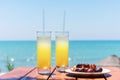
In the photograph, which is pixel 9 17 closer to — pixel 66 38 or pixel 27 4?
pixel 27 4

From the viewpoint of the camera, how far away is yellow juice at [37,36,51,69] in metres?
1.94

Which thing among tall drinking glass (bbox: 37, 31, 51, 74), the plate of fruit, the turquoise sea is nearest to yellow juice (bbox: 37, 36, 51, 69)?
tall drinking glass (bbox: 37, 31, 51, 74)

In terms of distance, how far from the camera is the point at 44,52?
1.96m

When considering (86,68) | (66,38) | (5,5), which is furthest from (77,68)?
(5,5)

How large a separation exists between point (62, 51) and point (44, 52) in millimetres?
129

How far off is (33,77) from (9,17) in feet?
97.9

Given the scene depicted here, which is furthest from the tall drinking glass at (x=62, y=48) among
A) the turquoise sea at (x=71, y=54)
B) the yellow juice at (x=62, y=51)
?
the turquoise sea at (x=71, y=54)

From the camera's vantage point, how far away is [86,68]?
193 cm

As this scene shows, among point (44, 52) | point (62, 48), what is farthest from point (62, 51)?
point (44, 52)

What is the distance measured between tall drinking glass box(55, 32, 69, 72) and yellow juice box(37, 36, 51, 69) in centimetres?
8

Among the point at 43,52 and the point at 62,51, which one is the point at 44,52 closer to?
the point at 43,52

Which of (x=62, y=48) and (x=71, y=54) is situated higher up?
(x=62, y=48)

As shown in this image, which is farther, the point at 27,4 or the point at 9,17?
the point at 9,17

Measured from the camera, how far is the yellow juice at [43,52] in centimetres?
194
